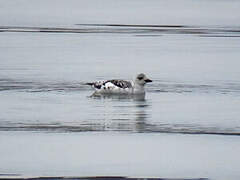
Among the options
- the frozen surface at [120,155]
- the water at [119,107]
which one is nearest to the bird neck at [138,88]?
the water at [119,107]

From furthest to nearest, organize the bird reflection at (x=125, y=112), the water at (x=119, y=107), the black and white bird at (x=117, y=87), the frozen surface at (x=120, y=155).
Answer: the black and white bird at (x=117, y=87) → the bird reflection at (x=125, y=112) → the water at (x=119, y=107) → the frozen surface at (x=120, y=155)

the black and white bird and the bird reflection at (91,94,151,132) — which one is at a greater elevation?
the black and white bird

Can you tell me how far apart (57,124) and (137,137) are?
156 cm

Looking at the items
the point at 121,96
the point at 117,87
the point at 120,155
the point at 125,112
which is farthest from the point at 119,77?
the point at 120,155

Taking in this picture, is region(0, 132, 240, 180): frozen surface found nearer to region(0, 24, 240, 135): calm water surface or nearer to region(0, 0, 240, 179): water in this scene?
region(0, 0, 240, 179): water

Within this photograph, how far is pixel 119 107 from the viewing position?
61.6 feet

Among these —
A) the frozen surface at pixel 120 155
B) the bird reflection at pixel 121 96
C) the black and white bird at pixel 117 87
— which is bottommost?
the frozen surface at pixel 120 155

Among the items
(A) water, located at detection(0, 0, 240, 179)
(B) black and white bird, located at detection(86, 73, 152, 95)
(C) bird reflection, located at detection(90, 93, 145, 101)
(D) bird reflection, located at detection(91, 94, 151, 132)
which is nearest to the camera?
(A) water, located at detection(0, 0, 240, 179)

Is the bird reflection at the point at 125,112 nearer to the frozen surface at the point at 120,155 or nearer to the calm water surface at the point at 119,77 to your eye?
the calm water surface at the point at 119,77

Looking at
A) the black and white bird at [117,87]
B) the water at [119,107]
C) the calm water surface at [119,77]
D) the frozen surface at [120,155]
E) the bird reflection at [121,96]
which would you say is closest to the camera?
the frozen surface at [120,155]

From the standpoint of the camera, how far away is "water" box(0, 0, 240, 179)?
44.1 ft

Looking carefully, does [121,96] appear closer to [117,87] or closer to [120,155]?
[117,87]

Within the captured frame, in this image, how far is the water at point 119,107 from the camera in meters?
13.4

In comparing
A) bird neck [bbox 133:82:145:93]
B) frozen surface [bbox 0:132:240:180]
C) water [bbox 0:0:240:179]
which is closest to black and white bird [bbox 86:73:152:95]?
bird neck [bbox 133:82:145:93]
